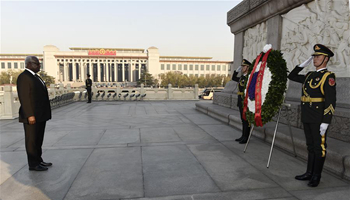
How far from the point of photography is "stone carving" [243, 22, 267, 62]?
24.6 ft

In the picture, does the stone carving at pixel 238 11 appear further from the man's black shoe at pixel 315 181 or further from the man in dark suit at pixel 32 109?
the man in dark suit at pixel 32 109

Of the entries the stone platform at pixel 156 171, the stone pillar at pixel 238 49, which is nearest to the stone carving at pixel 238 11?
the stone pillar at pixel 238 49

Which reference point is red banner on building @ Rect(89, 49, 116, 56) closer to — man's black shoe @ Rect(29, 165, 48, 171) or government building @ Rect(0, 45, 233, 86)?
government building @ Rect(0, 45, 233, 86)

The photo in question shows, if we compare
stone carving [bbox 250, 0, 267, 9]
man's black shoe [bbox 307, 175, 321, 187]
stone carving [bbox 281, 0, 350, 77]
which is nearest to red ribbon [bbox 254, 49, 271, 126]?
man's black shoe [bbox 307, 175, 321, 187]

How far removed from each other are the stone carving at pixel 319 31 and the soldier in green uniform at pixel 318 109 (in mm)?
2385

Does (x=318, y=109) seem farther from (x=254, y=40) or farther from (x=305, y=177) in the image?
(x=254, y=40)

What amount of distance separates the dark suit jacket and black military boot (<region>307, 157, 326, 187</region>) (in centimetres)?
404

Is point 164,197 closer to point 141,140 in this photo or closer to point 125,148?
point 125,148

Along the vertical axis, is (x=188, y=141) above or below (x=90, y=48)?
below

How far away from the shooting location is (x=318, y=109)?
289cm

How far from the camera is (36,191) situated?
9.07ft

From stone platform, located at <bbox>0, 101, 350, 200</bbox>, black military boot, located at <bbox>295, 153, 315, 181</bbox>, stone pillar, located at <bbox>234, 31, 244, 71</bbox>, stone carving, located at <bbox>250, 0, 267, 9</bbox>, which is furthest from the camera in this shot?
stone pillar, located at <bbox>234, 31, 244, 71</bbox>

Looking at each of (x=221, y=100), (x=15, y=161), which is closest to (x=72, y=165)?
(x=15, y=161)

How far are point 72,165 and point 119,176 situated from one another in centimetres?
101
